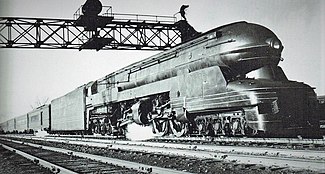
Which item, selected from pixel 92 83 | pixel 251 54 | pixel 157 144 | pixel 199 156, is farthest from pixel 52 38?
pixel 199 156

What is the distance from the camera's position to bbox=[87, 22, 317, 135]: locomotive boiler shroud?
999 cm

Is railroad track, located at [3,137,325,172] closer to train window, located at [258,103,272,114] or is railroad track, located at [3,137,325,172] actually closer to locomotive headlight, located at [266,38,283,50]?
train window, located at [258,103,272,114]

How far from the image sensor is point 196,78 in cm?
1214

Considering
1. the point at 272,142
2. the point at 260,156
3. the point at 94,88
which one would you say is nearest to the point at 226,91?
the point at 272,142

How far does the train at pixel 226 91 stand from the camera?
10047mm

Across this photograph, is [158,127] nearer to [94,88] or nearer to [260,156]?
[94,88]

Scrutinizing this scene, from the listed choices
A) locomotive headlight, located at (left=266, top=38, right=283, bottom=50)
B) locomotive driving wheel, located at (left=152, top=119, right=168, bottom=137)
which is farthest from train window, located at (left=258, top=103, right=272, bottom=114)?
locomotive driving wheel, located at (left=152, top=119, right=168, bottom=137)

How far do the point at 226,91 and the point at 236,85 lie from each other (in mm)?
349

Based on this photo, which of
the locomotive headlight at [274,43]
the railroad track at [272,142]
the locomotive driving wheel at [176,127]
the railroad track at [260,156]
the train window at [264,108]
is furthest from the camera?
the locomotive driving wheel at [176,127]

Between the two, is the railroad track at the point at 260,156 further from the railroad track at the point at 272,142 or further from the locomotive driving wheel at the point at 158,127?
the locomotive driving wheel at the point at 158,127

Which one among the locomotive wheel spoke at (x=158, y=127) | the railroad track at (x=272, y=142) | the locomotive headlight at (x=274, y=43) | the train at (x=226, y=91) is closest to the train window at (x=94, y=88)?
the train at (x=226, y=91)

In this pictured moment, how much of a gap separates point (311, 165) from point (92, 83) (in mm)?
18548

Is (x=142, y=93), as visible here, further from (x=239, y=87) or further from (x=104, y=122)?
(x=239, y=87)

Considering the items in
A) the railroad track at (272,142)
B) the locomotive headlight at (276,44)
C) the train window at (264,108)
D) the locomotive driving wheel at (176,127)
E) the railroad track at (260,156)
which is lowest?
the railroad track at (260,156)
